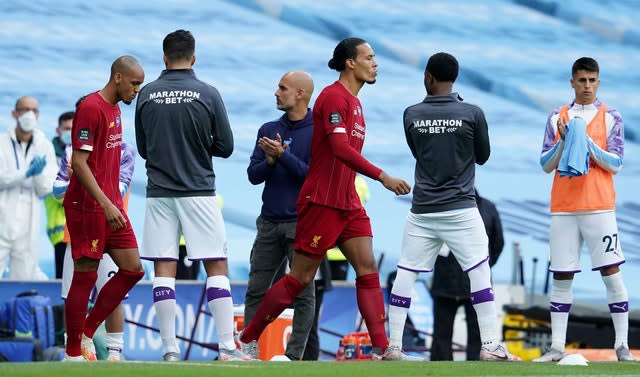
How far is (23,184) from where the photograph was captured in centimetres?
1363

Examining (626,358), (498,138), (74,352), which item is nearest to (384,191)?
(498,138)

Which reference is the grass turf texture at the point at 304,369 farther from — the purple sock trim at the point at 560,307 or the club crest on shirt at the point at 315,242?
the purple sock trim at the point at 560,307

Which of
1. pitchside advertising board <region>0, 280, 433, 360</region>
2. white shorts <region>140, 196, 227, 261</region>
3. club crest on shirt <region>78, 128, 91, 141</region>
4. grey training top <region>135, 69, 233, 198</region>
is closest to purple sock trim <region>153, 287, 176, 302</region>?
white shorts <region>140, 196, 227, 261</region>

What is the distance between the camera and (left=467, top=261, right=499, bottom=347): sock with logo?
9617 millimetres

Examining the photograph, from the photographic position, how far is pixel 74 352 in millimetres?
9195

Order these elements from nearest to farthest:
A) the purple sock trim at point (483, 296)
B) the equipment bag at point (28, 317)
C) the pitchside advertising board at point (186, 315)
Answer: the purple sock trim at point (483, 296), the equipment bag at point (28, 317), the pitchside advertising board at point (186, 315)

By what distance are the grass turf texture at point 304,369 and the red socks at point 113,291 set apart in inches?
33.0

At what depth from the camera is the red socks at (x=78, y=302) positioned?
29.7 feet

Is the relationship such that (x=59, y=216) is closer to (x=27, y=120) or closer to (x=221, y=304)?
(x=27, y=120)

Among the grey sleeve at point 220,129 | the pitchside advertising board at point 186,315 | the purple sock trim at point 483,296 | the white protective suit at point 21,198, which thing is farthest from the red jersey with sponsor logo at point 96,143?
the white protective suit at point 21,198

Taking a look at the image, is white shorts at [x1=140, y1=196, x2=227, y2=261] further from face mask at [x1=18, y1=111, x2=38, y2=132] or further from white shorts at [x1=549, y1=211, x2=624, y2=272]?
face mask at [x1=18, y1=111, x2=38, y2=132]

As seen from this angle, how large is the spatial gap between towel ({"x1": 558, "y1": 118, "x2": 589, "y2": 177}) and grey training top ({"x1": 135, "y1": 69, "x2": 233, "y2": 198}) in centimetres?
215

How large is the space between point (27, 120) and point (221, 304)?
14.8ft

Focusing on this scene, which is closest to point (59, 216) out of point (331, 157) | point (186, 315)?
point (186, 315)
